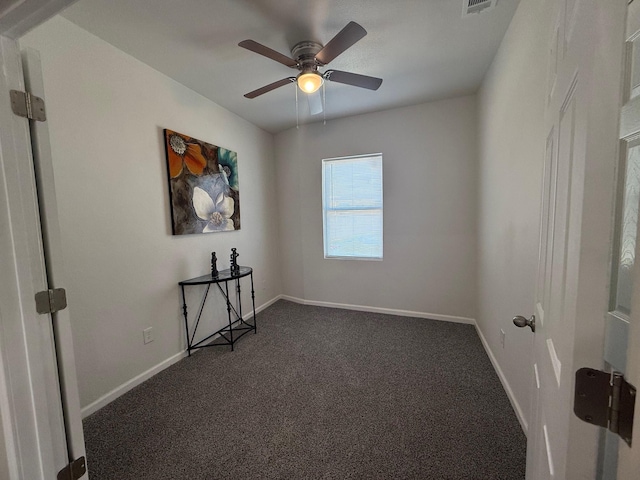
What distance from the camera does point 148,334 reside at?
2.13 metres

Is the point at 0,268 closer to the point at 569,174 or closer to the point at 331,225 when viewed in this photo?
the point at 569,174

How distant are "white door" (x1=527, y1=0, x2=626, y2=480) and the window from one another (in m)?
2.73

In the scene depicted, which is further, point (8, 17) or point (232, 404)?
point (232, 404)

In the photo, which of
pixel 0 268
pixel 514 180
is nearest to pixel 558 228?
pixel 514 180

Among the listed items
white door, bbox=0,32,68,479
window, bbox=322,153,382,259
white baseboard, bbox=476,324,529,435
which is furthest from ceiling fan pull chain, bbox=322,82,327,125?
white baseboard, bbox=476,324,529,435

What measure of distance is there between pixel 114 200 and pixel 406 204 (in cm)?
289

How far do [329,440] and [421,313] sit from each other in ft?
6.98

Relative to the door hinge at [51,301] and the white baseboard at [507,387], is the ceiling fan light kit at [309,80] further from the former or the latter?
the white baseboard at [507,387]

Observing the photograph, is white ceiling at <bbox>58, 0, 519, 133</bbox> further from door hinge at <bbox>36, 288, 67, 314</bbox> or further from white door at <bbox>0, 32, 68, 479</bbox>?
door hinge at <bbox>36, 288, 67, 314</bbox>

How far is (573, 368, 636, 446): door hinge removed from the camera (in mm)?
326

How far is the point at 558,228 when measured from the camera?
617 millimetres

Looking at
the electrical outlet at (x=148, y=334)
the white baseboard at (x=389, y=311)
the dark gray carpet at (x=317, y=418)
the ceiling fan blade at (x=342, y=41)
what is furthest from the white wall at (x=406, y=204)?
the electrical outlet at (x=148, y=334)

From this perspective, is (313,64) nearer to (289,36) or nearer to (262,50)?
(289,36)

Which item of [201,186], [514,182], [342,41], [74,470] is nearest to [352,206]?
[201,186]
